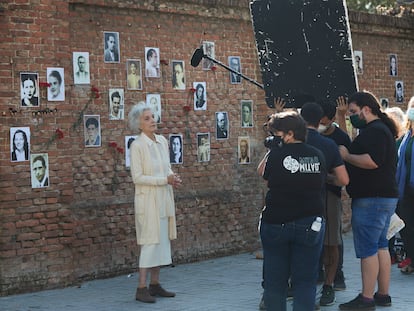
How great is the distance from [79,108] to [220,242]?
2.96 meters

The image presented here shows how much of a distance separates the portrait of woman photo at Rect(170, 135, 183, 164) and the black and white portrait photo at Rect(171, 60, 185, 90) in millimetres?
637

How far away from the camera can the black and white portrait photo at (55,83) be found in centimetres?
1000

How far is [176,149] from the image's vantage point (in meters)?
11.6

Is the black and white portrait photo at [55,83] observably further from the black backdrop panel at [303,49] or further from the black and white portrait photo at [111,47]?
the black backdrop panel at [303,49]

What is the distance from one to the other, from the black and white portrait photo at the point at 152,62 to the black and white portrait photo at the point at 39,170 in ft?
6.45

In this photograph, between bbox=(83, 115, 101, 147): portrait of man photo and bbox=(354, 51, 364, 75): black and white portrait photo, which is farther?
bbox=(354, 51, 364, 75): black and white portrait photo

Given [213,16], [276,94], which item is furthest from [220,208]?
[276,94]

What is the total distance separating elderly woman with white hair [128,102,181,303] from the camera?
9.38 metres

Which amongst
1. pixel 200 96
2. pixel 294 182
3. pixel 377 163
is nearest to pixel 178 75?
pixel 200 96

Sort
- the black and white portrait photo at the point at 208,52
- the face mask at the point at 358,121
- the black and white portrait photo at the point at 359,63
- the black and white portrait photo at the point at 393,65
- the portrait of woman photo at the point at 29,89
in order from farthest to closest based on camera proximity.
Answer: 1. the black and white portrait photo at the point at 393,65
2. the black and white portrait photo at the point at 359,63
3. the black and white portrait photo at the point at 208,52
4. the portrait of woman photo at the point at 29,89
5. the face mask at the point at 358,121

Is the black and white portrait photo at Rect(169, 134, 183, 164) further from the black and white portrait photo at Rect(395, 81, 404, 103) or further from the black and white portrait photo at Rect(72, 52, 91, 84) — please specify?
the black and white portrait photo at Rect(395, 81, 404, 103)

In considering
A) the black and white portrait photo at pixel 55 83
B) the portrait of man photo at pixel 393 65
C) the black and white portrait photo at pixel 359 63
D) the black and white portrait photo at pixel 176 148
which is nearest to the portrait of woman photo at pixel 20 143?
the black and white portrait photo at pixel 55 83

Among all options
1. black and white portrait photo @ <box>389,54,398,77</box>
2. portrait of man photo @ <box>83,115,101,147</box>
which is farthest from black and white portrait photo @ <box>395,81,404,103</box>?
portrait of man photo @ <box>83,115,101,147</box>

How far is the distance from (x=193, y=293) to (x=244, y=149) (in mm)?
3335
